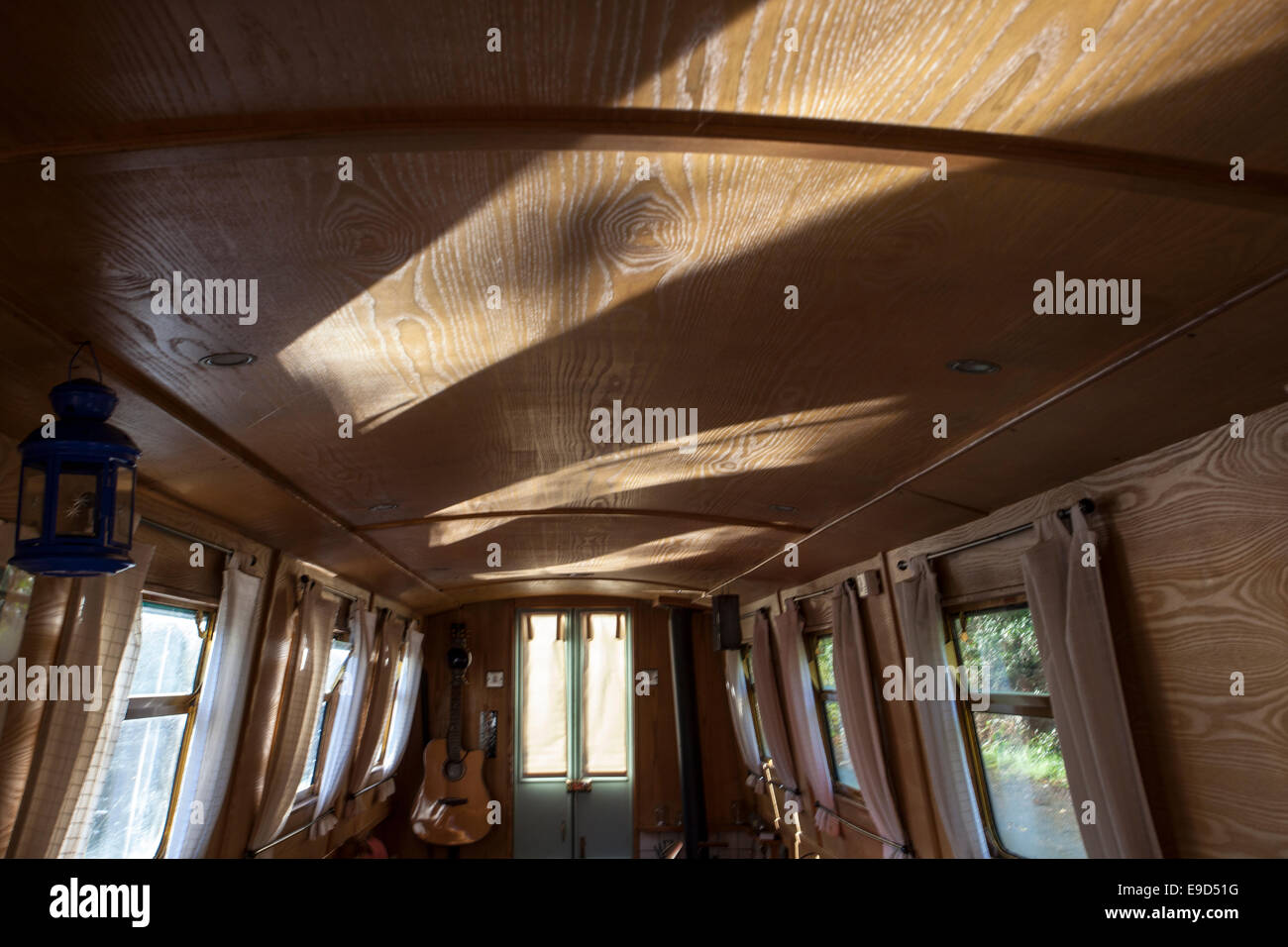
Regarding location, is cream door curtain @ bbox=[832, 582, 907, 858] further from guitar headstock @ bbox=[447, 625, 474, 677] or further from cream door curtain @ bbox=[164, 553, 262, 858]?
guitar headstock @ bbox=[447, 625, 474, 677]

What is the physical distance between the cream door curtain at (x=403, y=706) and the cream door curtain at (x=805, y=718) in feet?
14.4

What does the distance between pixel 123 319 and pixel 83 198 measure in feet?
1.91

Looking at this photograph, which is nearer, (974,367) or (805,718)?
(974,367)

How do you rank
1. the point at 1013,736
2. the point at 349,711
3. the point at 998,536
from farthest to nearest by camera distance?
the point at 349,711 → the point at 1013,736 → the point at 998,536

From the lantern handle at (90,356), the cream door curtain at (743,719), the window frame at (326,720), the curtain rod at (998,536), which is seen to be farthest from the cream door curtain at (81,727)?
the cream door curtain at (743,719)

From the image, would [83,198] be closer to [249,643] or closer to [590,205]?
[590,205]

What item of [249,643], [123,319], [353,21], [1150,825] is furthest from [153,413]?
[1150,825]

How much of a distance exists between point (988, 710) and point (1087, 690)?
1.36 m

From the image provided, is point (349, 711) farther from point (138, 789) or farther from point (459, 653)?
point (138, 789)

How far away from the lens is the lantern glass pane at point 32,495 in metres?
2.04

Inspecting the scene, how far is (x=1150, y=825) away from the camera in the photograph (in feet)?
8.96

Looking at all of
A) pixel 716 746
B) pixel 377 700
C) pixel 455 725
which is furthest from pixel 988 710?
pixel 455 725

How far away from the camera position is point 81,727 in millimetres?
2777

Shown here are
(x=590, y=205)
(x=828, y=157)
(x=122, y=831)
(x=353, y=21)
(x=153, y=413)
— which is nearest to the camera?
(x=353, y=21)
